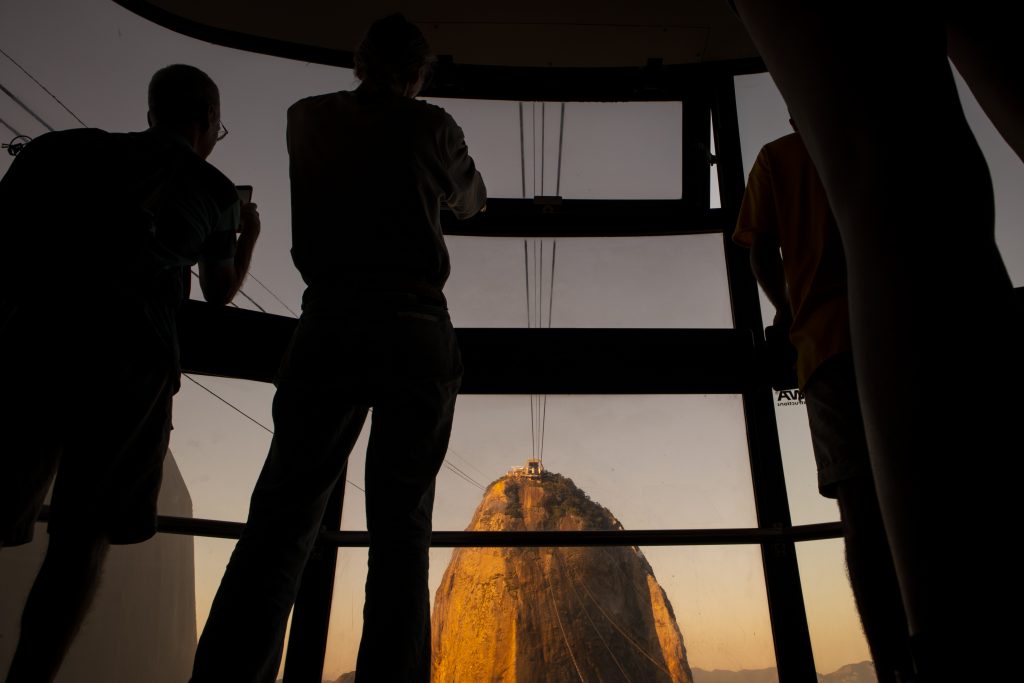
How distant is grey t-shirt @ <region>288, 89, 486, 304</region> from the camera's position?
983 mm

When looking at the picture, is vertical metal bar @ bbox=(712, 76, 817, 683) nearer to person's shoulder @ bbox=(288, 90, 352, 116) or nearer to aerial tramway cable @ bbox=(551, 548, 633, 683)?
aerial tramway cable @ bbox=(551, 548, 633, 683)

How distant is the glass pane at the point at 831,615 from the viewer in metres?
1.51

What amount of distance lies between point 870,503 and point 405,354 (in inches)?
34.0

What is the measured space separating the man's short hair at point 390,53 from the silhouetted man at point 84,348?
1.42 feet

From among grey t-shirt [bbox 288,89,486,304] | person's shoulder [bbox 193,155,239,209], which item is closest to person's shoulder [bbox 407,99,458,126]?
grey t-shirt [bbox 288,89,486,304]

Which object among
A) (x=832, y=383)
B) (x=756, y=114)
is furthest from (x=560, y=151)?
(x=832, y=383)

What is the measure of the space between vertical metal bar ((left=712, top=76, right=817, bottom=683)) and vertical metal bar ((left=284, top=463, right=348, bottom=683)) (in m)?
1.26

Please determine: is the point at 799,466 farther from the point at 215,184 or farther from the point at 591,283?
the point at 215,184

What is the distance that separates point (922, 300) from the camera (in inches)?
13.3

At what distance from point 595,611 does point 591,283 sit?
1.19m

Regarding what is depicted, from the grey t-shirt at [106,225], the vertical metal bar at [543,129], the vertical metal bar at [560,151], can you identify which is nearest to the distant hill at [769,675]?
the grey t-shirt at [106,225]

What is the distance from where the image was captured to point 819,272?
3.63 feet

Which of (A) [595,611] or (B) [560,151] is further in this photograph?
(B) [560,151]

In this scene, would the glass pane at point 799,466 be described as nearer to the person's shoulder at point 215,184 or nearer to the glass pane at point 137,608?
the person's shoulder at point 215,184
